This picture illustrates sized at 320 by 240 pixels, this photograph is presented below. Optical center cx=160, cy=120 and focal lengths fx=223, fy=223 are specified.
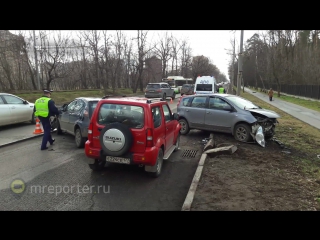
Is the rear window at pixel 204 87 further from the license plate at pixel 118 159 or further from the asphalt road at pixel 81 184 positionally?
the license plate at pixel 118 159

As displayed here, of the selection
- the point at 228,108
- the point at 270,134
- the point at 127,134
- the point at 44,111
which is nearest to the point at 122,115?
the point at 127,134

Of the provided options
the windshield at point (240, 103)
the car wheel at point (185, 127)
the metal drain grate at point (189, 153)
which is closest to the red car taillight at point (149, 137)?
the metal drain grate at point (189, 153)

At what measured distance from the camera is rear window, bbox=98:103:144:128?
4457 mm

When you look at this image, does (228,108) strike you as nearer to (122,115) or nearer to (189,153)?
(189,153)

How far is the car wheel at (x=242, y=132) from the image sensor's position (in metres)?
7.34

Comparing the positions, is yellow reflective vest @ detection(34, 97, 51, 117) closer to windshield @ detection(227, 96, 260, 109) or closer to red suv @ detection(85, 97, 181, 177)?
red suv @ detection(85, 97, 181, 177)

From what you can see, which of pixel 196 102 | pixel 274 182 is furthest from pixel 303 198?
pixel 196 102

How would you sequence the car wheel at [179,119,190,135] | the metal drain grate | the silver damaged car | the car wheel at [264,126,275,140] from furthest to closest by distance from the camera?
the car wheel at [179,119,190,135]
the car wheel at [264,126,275,140]
the silver damaged car
the metal drain grate

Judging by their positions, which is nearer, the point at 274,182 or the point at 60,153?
the point at 274,182

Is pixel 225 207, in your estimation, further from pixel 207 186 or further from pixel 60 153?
pixel 60 153

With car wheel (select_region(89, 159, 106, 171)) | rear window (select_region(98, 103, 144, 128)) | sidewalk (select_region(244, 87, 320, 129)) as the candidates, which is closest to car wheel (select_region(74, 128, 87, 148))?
car wheel (select_region(89, 159, 106, 171))

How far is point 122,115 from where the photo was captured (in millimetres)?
4559
